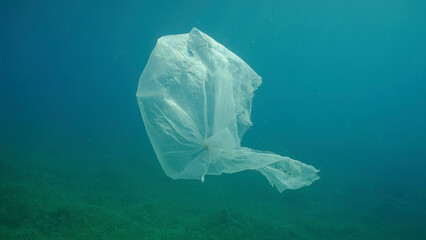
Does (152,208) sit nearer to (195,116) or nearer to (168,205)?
(168,205)

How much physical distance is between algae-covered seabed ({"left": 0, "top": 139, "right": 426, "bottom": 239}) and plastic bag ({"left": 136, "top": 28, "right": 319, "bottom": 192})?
3.30 m

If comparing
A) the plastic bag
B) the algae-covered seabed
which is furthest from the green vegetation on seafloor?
the plastic bag

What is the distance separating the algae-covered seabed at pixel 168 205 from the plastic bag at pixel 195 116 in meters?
3.30

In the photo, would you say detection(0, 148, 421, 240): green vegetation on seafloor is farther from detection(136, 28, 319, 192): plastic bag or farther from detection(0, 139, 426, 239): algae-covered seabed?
detection(136, 28, 319, 192): plastic bag

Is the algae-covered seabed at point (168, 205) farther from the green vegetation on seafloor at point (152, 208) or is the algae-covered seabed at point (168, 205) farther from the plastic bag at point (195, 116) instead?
the plastic bag at point (195, 116)

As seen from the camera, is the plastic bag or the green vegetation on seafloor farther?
the green vegetation on seafloor

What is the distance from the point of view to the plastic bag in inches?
130

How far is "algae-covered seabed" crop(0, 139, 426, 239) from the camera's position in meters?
5.71

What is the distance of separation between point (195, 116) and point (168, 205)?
17.6ft

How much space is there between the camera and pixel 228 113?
333 centimetres

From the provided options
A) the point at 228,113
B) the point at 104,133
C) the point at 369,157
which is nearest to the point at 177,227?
the point at 228,113

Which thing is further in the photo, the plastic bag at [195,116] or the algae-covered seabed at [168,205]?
the algae-covered seabed at [168,205]

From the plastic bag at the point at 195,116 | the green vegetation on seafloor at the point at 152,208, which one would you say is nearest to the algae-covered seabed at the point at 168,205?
the green vegetation on seafloor at the point at 152,208

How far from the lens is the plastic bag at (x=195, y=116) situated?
330cm
